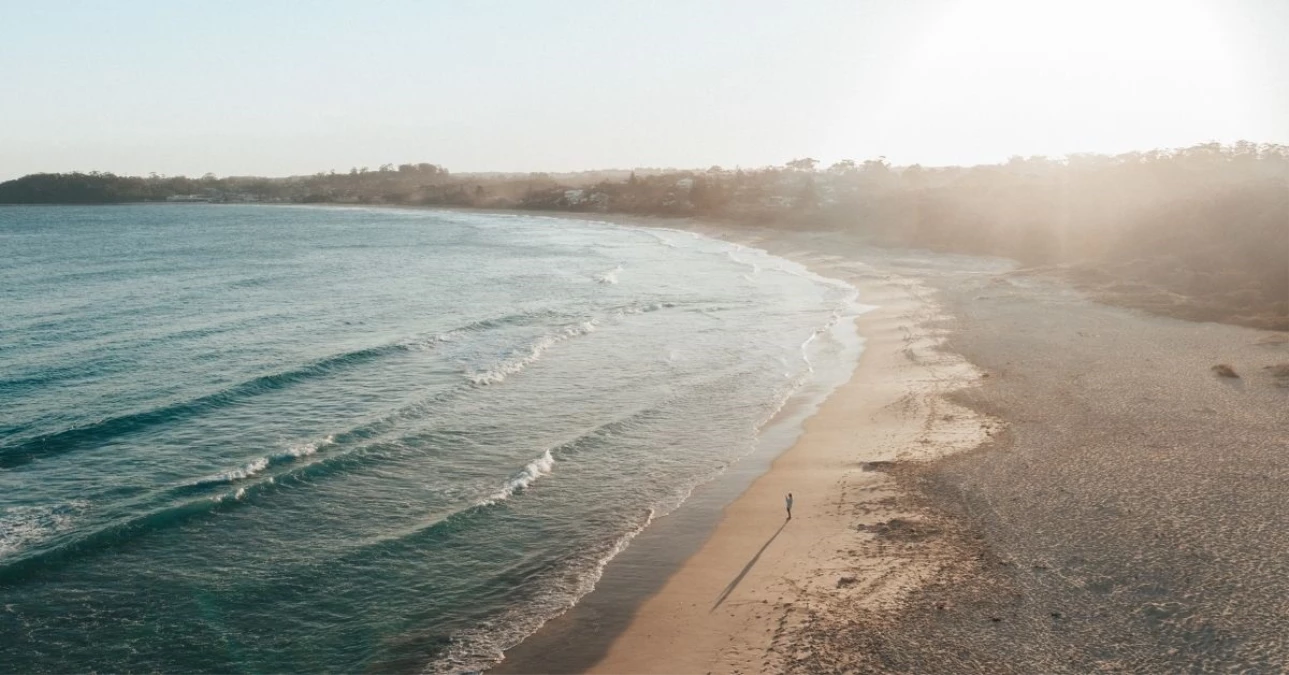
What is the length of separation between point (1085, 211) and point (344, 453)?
60174 mm

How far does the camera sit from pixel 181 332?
31203 millimetres

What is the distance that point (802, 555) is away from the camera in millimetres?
14094

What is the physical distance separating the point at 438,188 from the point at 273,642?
161m

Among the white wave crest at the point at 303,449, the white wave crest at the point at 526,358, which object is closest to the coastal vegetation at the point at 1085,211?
the white wave crest at the point at 526,358

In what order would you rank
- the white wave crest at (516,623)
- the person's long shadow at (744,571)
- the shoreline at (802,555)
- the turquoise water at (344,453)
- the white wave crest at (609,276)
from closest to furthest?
the white wave crest at (516,623) → the shoreline at (802,555) → the turquoise water at (344,453) → the person's long shadow at (744,571) → the white wave crest at (609,276)

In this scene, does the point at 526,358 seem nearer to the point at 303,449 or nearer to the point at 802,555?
the point at 303,449

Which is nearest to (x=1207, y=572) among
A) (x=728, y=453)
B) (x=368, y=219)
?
(x=728, y=453)

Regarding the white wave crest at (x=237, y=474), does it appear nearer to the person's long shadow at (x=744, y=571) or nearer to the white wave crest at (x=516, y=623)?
the white wave crest at (x=516, y=623)

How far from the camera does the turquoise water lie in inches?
482

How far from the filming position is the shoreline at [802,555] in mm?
11289

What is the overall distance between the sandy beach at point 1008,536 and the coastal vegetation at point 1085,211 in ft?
44.6

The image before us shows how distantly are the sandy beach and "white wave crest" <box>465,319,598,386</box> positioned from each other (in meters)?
10.5

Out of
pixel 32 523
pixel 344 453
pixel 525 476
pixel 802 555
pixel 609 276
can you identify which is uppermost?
pixel 609 276

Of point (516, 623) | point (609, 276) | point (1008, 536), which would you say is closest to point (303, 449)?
point (516, 623)
